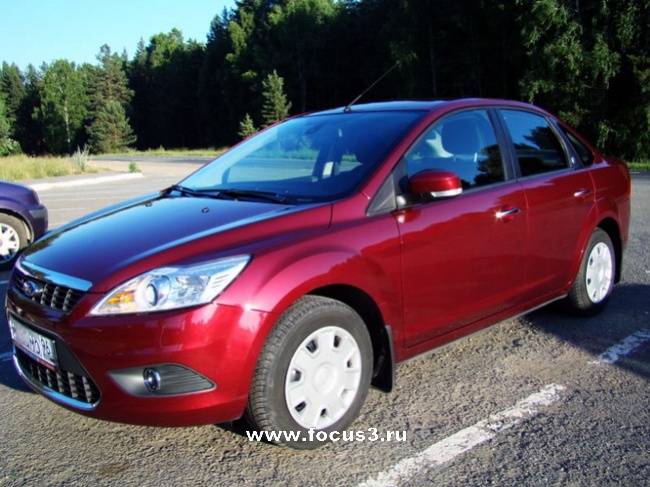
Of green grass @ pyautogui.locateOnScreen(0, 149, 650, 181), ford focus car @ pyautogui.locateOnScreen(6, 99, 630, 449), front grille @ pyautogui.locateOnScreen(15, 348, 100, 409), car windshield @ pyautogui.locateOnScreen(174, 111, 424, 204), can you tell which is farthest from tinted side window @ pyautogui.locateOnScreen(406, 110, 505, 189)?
green grass @ pyautogui.locateOnScreen(0, 149, 650, 181)

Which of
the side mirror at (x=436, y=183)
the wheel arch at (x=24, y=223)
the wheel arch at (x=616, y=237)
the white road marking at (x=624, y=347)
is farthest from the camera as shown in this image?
the wheel arch at (x=24, y=223)

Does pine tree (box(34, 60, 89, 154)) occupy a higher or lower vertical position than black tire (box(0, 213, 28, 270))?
higher

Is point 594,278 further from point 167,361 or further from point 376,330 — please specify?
point 167,361

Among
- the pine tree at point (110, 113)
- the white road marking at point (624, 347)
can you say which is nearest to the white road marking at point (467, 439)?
the white road marking at point (624, 347)

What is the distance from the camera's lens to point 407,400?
3.34 m

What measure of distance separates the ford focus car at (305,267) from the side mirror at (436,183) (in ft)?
0.03

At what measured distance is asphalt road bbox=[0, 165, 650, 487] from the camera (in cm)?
262

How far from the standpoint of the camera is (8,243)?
22.9ft

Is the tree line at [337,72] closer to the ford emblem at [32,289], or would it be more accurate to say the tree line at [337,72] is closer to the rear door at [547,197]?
the rear door at [547,197]

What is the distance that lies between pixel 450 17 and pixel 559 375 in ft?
123

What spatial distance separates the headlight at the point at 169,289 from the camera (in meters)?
2.51

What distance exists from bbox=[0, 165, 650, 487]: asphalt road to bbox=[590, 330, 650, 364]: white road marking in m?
0.02

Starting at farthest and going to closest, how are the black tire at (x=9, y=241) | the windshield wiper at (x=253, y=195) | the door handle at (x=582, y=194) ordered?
the black tire at (x=9, y=241), the door handle at (x=582, y=194), the windshield wiper at (x=253, y=195)

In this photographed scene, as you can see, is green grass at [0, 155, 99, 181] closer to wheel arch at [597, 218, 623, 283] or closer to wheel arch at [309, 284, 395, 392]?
wheel arch at [597, 218, 623, 283]
